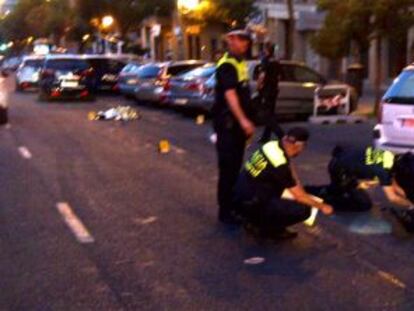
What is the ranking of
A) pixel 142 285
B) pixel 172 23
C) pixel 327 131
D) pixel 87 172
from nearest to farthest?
1. pixel 142 285
2. pixel 87 172
3. pixel 327 131
4. pixel 172 23

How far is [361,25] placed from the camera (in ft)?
70.6

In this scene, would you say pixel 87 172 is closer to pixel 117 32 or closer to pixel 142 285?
pixel 142 285

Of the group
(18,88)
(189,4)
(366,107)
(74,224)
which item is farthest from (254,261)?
(189,4)

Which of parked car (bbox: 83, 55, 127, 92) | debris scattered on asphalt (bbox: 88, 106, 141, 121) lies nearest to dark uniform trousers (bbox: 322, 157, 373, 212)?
debris scattered on asphalt (bbox: 88, 106, 141, 121)

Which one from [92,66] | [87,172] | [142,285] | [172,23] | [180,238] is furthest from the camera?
[172,23]

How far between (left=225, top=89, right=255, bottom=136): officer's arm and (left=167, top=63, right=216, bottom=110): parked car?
42.4 feet

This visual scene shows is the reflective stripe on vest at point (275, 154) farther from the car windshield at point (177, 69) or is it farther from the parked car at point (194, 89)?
the car windshield at point (177, 69)

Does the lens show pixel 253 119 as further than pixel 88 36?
No

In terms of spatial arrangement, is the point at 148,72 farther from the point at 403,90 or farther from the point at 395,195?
the point at 395,195

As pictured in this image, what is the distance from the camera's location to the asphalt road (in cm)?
610

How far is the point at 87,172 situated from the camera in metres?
12.4

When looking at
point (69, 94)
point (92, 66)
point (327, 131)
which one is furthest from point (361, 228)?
point (92, 66)

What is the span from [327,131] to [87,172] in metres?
7.01

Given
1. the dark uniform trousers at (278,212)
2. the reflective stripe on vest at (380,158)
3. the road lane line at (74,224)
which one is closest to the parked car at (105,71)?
the road lane line at (74,224)
